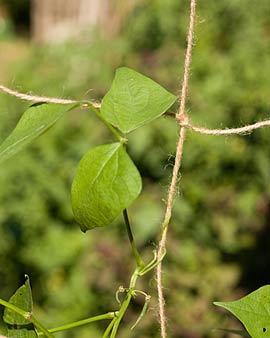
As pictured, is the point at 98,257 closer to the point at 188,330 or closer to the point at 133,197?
the point at 188,330

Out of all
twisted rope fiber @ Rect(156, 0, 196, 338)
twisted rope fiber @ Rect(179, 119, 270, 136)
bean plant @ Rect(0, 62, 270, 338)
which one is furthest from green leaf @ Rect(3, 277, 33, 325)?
twisted rope fiber @ Rect(179, 119, 270, 136)

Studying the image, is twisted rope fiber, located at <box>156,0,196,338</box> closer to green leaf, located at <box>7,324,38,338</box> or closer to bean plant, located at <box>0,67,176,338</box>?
bean plant, located at <box>0,67,176,338</box>

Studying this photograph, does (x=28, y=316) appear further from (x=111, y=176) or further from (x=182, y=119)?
(x=182, y=119)

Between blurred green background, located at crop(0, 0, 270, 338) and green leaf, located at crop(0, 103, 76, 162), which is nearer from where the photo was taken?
green leaf, located at crop(0, 103, 76, 162)

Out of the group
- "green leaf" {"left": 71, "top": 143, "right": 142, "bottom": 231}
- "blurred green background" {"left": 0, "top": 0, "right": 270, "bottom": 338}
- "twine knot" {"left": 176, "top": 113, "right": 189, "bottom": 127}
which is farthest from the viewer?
"blurred green background" {"left": 0, "top": 0, "right": 270, "bottom": 338}

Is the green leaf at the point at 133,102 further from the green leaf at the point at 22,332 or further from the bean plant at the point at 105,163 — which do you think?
the green leaf at the point at 22,332

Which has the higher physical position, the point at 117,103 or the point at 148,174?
the point at 117,103

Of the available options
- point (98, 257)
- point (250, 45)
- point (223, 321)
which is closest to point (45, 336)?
point (223, 321)
